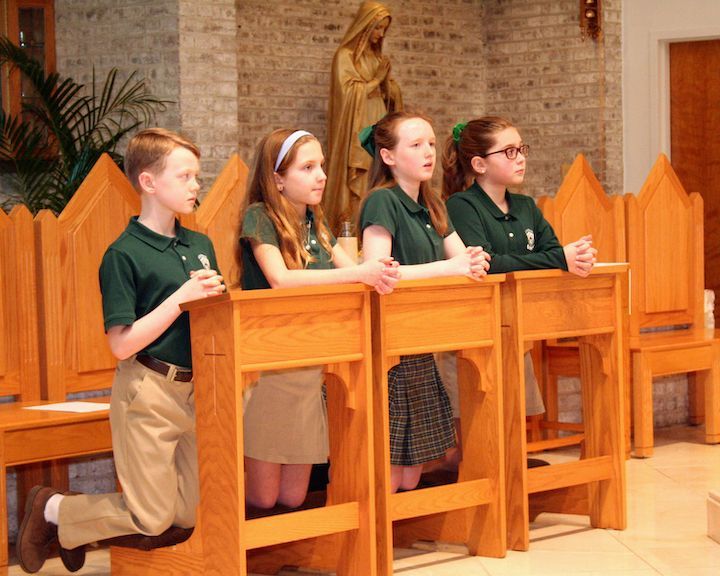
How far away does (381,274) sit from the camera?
3.40 m

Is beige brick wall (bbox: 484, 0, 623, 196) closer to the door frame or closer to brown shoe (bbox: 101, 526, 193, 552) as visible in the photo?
the door frame

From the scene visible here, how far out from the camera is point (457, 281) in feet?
12.1

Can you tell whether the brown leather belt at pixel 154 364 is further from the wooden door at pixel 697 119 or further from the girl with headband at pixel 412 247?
the wooden door at pixel 697 119

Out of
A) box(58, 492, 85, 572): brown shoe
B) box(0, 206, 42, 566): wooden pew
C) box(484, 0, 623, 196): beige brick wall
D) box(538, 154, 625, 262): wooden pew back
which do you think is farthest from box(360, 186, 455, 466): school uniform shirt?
box(484, 0, 623, 196): beige brick wall

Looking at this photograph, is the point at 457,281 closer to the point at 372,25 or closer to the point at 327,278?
the point at 327,278

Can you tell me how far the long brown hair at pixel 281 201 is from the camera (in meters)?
3.66

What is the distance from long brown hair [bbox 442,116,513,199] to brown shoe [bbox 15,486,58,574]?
2.04 m

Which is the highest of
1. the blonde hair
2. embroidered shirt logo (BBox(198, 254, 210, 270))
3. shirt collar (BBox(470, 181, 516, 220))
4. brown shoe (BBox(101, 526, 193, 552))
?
Result: the blonde hair

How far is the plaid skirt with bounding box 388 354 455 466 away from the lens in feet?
12.6

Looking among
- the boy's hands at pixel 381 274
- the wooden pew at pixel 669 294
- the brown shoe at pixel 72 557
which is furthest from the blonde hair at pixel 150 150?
the wooden pew at pixel 669 294

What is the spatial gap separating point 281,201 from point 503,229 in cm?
104

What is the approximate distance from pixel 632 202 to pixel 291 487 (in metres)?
3.31

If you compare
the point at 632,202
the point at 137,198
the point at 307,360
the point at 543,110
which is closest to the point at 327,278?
the point at 307,360

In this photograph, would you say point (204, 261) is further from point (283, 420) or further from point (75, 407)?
point (75, 407)
